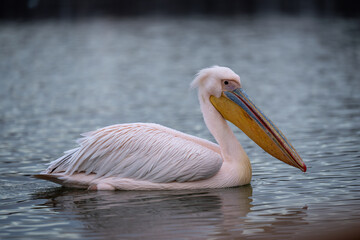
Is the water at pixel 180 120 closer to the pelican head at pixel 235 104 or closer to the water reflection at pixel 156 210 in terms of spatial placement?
the water reflection at pixel 156 210

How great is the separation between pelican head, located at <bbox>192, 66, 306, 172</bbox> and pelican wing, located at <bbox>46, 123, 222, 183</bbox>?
0.44 m

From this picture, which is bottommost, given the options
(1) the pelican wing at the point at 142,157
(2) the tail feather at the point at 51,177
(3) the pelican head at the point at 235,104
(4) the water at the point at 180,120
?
(4) the water at the point at 180,120

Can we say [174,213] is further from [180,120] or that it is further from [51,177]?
[180,120]

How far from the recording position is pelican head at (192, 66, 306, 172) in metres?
6.12

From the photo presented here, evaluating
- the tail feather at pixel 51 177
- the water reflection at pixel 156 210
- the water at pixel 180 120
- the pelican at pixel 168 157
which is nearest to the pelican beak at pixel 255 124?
the pelican at pixel 168 157

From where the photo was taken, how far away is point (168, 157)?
19.4ft

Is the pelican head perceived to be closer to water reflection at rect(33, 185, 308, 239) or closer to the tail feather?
water reflection at rect(33, 185, 308, 239)

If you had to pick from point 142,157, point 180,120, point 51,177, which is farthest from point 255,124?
point 180,120

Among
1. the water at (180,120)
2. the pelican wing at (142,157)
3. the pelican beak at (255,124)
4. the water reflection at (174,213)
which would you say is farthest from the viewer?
the pelican beak at (255,124)

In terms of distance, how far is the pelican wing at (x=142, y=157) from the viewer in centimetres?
591

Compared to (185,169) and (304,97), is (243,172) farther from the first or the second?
(304,97)

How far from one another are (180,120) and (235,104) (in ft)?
11.5

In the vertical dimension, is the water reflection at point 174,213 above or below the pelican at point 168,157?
below

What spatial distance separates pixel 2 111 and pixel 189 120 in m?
3.45
